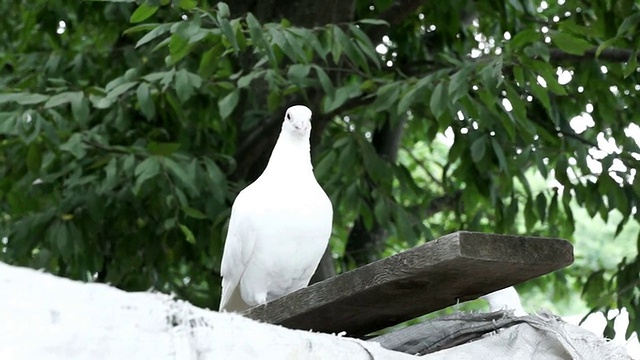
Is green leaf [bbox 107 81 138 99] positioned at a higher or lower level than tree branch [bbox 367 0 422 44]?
lower

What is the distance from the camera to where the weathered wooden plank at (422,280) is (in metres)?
1.88

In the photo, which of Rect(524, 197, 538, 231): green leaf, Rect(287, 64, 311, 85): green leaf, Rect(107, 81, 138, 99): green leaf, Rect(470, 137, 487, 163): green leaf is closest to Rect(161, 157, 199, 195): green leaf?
Rect(107, 81, 138, 99): green leaf

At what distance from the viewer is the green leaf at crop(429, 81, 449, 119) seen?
3521mm

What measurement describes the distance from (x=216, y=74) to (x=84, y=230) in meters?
0.80

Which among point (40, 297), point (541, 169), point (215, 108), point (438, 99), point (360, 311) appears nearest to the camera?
point (40, 297)

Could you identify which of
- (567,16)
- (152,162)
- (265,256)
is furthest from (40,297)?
(567,16)

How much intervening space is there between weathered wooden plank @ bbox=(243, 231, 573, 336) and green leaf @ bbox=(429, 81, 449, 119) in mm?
1344

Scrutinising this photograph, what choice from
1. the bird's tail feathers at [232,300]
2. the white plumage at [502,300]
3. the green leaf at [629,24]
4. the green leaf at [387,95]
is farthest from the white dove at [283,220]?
the green leaf at [629,24]

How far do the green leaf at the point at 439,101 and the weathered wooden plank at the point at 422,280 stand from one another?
134 centimetres

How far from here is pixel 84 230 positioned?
13.6 feet

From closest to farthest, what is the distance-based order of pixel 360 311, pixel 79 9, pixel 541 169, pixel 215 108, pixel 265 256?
pixel 360 311 < pixel 265 256 < pixel 541 169 < pixel 215 108 < pixel 79 9

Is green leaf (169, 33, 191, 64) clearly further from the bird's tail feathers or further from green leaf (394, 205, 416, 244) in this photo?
green leaf (394, 205, 416, 244)

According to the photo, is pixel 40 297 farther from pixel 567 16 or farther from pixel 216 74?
pixel 567 16

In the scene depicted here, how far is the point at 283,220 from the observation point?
245 centimetres
